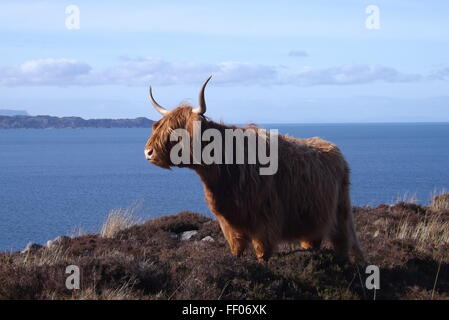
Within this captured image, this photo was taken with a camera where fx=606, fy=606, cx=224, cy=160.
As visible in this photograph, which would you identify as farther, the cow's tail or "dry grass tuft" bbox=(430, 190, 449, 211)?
"dry grass tuft" bbox=(430, 190, 449, 211)

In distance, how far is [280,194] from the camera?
688 centimetres

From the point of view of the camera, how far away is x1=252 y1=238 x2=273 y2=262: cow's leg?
264 inches

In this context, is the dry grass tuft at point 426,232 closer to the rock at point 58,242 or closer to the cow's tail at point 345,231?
the cow's tail at point 345,231

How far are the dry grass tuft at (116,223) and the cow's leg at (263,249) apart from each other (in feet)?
15.6

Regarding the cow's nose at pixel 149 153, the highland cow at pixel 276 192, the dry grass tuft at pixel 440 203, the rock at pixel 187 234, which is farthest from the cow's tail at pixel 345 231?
the dry grass tuft at pixel 440 203

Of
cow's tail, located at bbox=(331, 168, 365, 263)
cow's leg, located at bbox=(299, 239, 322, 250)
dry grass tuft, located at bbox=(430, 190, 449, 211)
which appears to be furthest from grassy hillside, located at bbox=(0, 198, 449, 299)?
dry grass tuft, located at bbox=(430, 190, 449, 211)

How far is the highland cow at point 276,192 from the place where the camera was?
6484mm

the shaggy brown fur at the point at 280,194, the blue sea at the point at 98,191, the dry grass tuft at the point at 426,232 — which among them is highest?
the shaggy brown fur at the point at 280,194

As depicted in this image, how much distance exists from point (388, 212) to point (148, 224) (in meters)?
4.76

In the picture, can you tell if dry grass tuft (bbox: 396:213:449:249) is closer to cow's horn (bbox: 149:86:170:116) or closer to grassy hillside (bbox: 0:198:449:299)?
grassy hillside (bbox: 0:198:449:299)

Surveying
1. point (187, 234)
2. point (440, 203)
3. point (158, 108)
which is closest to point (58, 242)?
point (187, 234)
